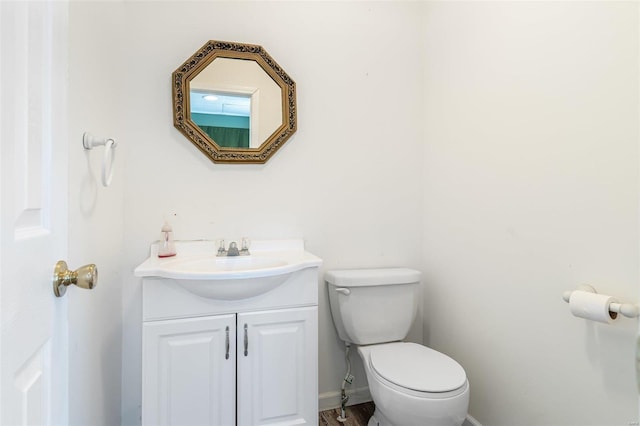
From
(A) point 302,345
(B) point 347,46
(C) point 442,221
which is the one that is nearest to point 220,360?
(A) point 302,345

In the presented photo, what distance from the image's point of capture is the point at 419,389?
122cm

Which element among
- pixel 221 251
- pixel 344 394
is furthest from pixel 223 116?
pixel 344 394

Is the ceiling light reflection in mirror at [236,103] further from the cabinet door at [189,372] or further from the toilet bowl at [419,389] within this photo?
the toilet bowl at [419,389]

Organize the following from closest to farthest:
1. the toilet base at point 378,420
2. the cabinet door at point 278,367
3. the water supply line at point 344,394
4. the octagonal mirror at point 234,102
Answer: the cabinet door at point 278,367
the toilet base at point 378,420
the octagonal mirror at point 234,102
the water supply line at point 344,394

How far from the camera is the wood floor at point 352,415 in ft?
5.60

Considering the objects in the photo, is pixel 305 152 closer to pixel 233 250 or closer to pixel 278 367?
pixel 233 250

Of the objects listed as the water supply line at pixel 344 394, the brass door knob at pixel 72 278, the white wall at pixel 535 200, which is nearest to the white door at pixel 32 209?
the brass door knob at pixel 72 278

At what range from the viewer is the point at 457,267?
5.63ft

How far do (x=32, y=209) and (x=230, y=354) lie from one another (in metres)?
0.98

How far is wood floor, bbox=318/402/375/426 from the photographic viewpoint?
5.60ft

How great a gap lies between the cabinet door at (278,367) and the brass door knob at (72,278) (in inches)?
31.0

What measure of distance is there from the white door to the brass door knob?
15 millimetres

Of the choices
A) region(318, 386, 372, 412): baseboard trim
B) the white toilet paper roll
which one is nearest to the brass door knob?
the white toilet paper roll

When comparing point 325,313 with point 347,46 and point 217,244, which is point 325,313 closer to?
point 217,244
